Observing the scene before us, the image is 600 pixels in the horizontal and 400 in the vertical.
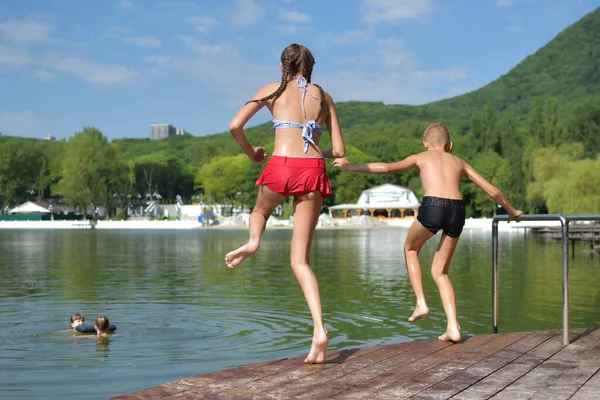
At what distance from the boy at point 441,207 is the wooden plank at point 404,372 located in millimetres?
245

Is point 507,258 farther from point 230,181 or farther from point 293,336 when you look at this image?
point 230,181

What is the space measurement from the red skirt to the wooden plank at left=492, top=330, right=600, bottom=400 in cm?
176

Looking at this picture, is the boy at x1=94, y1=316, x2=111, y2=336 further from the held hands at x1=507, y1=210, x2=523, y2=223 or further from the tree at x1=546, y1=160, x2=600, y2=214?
the tree at x1=546, y1=160, x2=600, y2=214

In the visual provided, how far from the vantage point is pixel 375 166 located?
19.5ft

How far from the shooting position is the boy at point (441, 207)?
6230 millimetres

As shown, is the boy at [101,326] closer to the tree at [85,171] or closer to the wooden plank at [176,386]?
the wooden plank at [176,386]

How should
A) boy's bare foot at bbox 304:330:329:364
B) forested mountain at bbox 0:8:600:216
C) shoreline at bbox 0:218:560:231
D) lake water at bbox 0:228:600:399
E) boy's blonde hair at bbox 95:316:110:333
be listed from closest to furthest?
boy's bare foot at bbox 304:330:329:364 → lake water at bbox 0:228:600:399 → boy's blonde hair at bbox 95:316:110:333 → forested mountain at bbox 0:8:600:216 → shoreline at bbox 0:218:560:231

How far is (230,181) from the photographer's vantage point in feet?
388

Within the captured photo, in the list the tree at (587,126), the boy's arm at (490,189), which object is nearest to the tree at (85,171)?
the tree at (587,126)

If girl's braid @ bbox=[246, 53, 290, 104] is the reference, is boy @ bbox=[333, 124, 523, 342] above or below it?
below

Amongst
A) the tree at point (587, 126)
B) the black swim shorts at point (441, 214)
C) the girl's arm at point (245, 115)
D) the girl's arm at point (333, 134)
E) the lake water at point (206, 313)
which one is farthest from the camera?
the tree at point (587, 126)

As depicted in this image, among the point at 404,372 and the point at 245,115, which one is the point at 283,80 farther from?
the point at 404,372

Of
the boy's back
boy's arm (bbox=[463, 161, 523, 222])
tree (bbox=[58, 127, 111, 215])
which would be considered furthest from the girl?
tree (bbox=[58, 127, 111, 215])

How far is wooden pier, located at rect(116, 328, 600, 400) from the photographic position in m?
4.47
